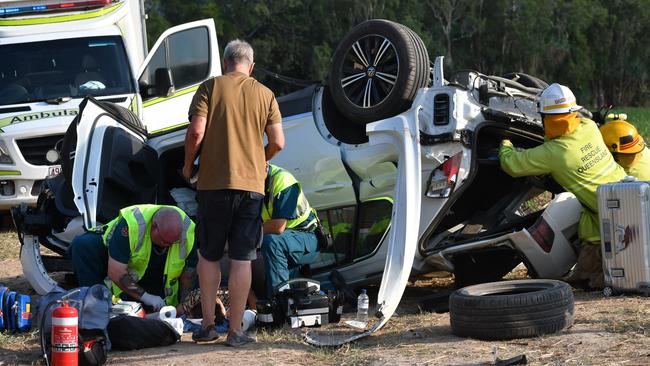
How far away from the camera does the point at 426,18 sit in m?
44.6

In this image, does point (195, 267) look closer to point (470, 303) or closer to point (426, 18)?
point (470, 303)

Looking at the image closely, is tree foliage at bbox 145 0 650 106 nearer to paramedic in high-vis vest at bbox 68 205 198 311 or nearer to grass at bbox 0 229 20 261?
grass at bbox 0 229 20 261

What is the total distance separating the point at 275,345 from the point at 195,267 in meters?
1.26

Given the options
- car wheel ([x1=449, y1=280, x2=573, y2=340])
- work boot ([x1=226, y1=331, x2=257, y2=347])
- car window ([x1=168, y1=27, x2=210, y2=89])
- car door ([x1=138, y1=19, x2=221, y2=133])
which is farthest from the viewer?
car window ([x1=168, y1=27, x2=210, y2=89])

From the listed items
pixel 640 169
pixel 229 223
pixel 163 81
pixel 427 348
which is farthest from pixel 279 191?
pixel 163 81

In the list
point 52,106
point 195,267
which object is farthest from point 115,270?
point 52,106

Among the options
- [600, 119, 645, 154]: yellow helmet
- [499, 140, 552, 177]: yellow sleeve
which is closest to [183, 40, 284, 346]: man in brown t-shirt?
[499, 140, 552, 177]: yellow sleeve

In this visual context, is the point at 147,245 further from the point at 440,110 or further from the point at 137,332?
the point at 440,110

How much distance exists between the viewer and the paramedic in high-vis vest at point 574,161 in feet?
24.7

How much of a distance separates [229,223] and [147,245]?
110 cm

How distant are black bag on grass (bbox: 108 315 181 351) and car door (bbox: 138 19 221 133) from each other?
5.88 meters

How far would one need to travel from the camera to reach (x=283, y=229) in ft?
24.4

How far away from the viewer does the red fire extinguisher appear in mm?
5820

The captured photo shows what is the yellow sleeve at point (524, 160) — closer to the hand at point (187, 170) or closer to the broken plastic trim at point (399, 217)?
the broken plastic trim at point (399, 217)
